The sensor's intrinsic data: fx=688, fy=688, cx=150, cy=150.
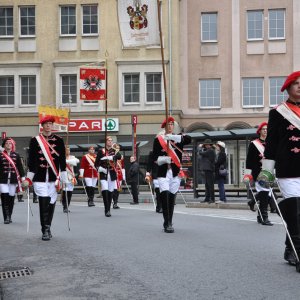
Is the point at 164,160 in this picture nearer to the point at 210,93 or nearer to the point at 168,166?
the point at 168,166

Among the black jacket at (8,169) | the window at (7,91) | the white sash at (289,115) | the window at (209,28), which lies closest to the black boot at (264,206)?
the black jacket at (8,169)

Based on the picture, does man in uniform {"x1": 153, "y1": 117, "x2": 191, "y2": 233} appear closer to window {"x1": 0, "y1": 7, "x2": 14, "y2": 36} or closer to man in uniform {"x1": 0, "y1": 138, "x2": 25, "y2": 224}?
man in uniform {"x1": 0, "y1": 138, "x2": 25, "y2": 224}

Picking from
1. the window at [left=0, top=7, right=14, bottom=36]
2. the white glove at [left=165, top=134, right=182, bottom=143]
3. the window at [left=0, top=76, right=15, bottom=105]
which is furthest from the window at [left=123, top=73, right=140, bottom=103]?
the white glove at [left=165, top=134, right=182, bottom=143]

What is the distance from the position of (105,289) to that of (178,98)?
1274 inches

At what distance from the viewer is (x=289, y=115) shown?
275 inches

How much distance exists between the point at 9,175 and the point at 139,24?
4711mm

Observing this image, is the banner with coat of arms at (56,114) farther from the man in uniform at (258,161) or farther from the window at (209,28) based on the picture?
the man in uniform at (258,161)

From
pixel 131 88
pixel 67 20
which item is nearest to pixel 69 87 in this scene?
pixel 131 88

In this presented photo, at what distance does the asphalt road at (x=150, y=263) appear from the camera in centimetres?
609

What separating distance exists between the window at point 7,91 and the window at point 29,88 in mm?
654

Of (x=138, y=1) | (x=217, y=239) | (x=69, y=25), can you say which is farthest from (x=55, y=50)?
→ (x=217, y=239)

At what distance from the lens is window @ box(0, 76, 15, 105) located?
3931 cm

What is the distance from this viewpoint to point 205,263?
7.59m

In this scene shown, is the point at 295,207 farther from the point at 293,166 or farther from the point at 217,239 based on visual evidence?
the point at 217,239
